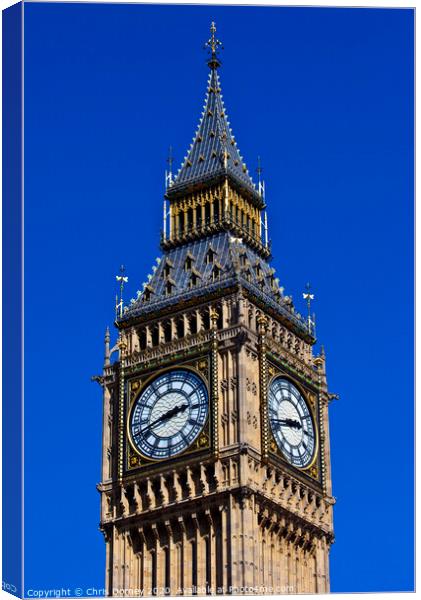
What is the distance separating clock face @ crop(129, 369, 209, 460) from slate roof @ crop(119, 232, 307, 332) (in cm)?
406

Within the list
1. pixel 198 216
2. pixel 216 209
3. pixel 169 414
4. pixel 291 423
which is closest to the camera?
pixel 169 414

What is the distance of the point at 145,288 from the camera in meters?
77.4

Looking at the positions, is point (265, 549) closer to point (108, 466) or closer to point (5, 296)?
point (108, 466)

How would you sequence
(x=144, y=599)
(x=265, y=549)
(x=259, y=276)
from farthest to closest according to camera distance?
(x=259, y=276) < (x=265, y=549) < (x=144, y=599)

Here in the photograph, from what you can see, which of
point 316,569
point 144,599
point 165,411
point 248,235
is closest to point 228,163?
point 248,235

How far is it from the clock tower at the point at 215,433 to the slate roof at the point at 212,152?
6.86ft

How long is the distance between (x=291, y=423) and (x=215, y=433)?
4051 mm

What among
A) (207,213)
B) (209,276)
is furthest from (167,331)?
(207,213)

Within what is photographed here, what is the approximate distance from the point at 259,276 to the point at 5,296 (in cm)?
2409

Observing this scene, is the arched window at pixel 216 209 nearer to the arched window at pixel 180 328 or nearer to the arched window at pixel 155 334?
the arched window at pixel 180 328

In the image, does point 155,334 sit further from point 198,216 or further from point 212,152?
point 212,152

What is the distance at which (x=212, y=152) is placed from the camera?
8106 cm

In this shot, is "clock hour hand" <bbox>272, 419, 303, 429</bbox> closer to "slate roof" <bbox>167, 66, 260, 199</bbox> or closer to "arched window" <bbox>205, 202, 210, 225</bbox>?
"arched window" <bbox>205, 202, 210, 225</bbox>

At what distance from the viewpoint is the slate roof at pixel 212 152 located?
80.2 meters
